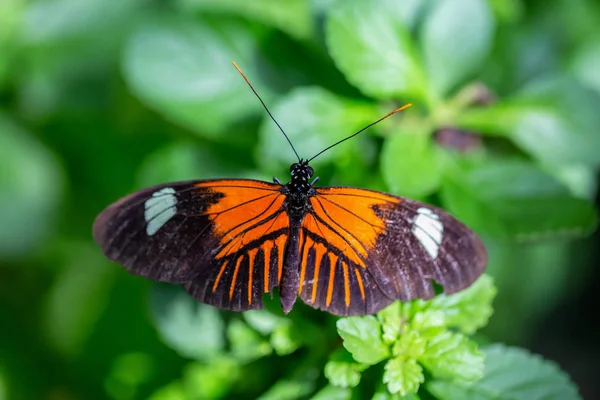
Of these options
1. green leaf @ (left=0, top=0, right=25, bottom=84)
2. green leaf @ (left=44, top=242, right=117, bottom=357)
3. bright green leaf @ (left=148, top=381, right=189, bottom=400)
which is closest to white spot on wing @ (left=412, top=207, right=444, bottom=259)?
bright green leaf @ (left=148, top=381, right=189, bottom=400)

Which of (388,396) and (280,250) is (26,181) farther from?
(388,396)

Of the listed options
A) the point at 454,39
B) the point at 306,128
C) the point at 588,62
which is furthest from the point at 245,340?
the point at 588,62

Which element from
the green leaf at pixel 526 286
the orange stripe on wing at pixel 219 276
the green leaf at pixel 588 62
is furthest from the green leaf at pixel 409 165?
the green leaf at pixel 526 286

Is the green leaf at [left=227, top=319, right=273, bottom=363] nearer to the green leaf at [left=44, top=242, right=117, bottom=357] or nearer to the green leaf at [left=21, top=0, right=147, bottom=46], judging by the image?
the green leaf at [left=44, top=242, right=117, bottom=357]

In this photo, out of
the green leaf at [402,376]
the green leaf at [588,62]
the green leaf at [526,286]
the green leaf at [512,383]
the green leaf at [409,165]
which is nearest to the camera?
the green leaf at [402,376]

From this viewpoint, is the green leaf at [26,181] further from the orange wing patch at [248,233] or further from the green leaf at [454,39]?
the green leaf at [454,39]

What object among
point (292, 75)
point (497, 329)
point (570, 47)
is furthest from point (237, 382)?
point (570, 47)
